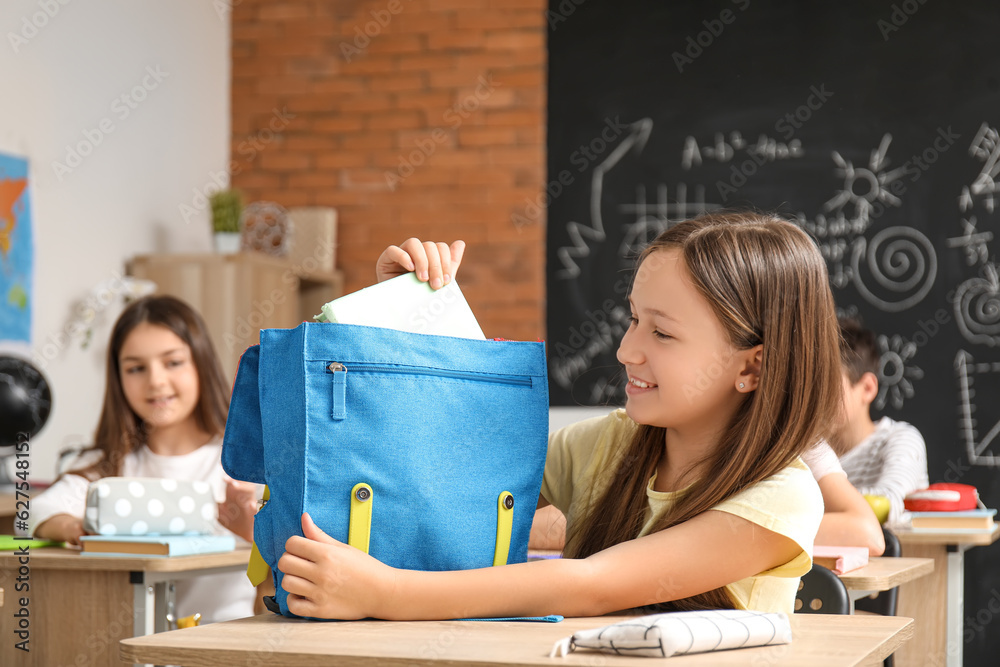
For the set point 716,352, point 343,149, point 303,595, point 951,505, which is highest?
point 343,149

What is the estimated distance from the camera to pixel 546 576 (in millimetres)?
1055

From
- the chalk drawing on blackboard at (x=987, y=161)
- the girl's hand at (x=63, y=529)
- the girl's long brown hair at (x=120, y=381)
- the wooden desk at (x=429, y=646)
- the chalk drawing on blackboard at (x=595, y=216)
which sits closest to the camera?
the wooden desk at (x=429, y=646)

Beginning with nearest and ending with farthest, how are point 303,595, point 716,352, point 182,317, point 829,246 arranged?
point 303,595
point 716,352
point 182,317
point 829,246

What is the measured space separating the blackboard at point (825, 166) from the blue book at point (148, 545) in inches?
104

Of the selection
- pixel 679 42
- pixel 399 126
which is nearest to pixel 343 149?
pixel 399 126

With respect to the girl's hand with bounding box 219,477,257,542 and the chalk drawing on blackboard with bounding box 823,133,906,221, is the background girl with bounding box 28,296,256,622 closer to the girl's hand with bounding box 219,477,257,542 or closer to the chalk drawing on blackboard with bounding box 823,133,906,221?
the girl's hand with bounding box 219,477,257,542

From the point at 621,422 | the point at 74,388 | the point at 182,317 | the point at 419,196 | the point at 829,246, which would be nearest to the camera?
the point at 621,422

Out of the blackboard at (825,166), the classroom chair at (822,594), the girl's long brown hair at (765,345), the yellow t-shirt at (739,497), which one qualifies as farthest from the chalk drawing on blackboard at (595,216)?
the girl's long brown hair at (765,345)

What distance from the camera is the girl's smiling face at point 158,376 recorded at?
9.46ft

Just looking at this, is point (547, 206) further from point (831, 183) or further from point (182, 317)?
point (182, 317)

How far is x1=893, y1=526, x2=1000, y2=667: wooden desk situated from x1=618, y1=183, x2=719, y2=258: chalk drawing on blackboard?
6.67 feet

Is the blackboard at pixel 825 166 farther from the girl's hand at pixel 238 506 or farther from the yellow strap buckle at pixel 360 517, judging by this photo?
the yellow strap buckle at pixel 360 517

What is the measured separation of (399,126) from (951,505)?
118 inches

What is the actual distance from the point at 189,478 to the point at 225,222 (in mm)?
1833
